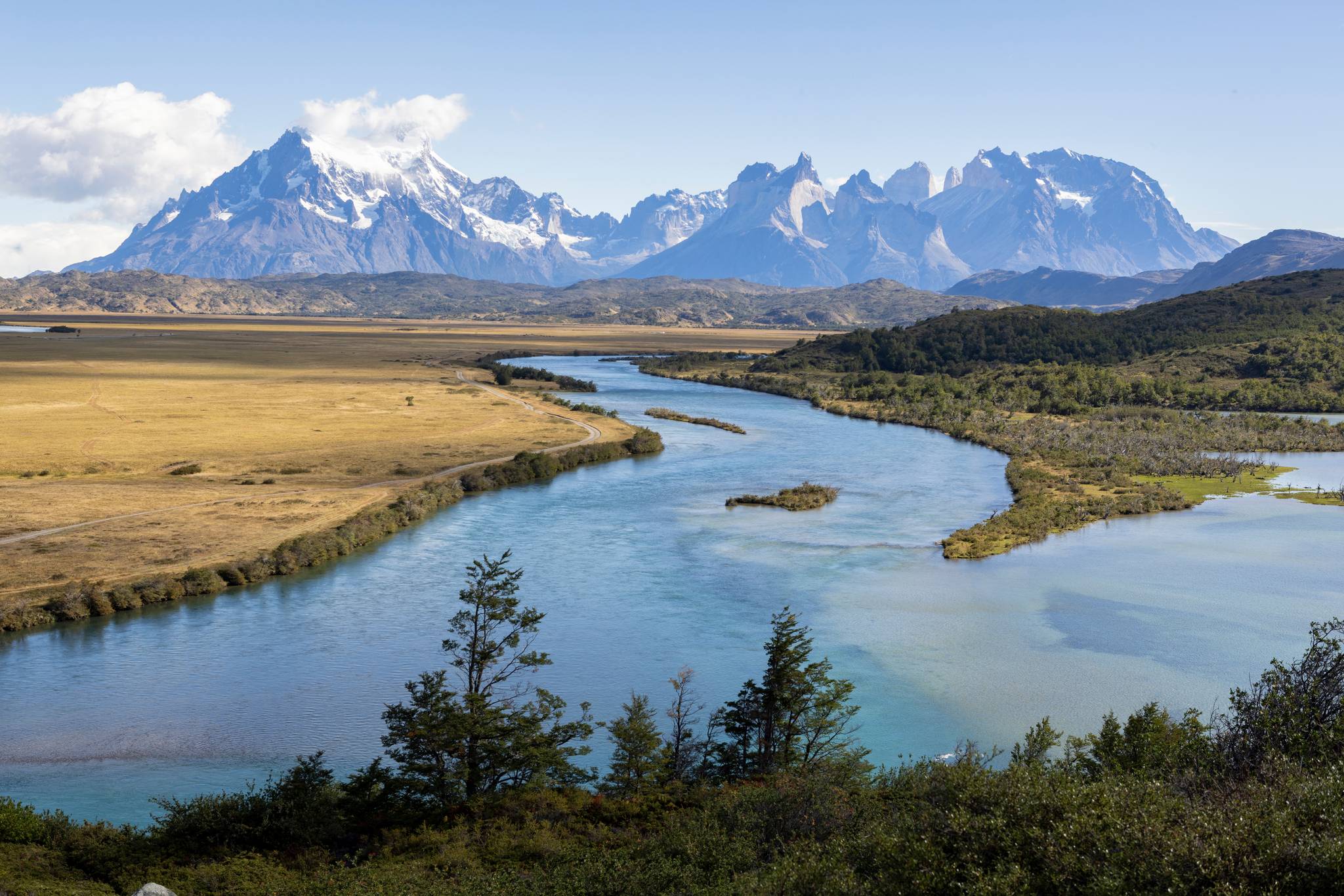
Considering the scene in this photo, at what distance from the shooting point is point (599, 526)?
68.6m

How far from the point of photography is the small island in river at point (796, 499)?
7481cm

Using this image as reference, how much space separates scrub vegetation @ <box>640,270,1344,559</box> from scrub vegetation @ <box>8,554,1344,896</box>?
3024cm

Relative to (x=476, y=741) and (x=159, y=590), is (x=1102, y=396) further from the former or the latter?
(x=476, y=741)

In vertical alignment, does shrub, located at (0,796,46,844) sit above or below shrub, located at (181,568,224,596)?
below

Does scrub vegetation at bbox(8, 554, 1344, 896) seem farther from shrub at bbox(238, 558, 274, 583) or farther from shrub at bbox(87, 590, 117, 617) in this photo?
shrub at bbox(238, 558, 274, 583)

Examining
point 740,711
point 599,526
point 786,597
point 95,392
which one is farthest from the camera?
point 95,392

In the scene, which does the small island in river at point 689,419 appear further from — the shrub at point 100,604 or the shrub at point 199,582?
the shrub at point 100,604

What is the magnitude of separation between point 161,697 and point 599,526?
33069 millimetres

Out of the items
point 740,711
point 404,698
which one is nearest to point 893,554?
point 740,711

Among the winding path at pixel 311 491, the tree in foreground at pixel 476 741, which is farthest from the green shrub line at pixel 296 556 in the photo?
the tree in foreground at pixel 476 741

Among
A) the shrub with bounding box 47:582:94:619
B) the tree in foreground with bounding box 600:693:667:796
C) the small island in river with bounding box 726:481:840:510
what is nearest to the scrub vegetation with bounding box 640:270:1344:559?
the small island in river with bounding box 726:481:840:510

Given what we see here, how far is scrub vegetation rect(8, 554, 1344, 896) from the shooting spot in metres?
22.0

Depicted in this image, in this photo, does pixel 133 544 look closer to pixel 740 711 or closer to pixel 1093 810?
pixel 740 711

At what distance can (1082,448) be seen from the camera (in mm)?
101812
